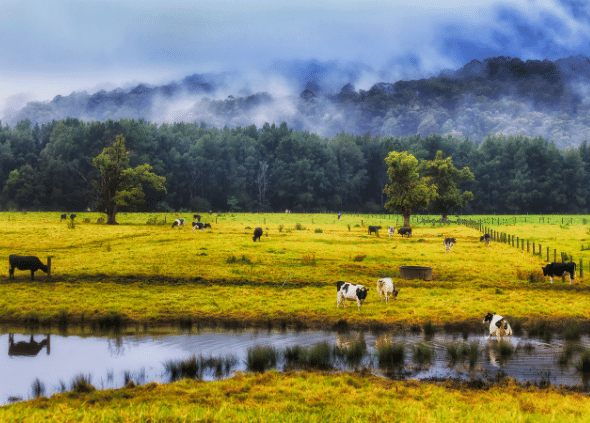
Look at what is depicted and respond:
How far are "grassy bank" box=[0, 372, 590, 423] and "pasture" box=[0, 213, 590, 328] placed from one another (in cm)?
643

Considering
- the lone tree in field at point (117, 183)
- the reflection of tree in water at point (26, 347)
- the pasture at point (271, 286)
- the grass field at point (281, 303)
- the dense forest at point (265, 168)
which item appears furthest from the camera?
the dense forest at point (265, 168)

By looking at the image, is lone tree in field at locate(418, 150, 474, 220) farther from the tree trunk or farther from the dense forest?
the tree trunk

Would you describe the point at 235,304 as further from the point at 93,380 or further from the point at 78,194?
the point at 78,194

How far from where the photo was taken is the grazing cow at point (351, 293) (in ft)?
66.1

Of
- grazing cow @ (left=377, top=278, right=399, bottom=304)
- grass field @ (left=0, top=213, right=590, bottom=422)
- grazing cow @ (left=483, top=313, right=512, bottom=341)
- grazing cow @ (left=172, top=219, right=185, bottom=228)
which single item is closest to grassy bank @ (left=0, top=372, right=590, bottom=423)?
grass field @ (left=0, top=213, right=590, bottom=422)

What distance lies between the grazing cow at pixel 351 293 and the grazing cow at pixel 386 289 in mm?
1532

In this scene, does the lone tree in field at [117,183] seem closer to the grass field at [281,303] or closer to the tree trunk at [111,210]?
the tree trunk at [111,210]

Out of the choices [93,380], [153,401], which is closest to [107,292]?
[93,380]

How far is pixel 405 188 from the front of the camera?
241 ft

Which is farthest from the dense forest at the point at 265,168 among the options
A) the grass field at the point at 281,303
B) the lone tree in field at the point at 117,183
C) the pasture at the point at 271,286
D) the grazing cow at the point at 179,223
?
the pasture at the point at 271,286

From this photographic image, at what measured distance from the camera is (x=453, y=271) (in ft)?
98.6

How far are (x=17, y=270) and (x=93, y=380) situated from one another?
61.0 ft

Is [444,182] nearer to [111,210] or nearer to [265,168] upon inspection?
[111,210]

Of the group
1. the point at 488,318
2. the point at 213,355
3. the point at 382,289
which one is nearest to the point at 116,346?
the point at 213,355
